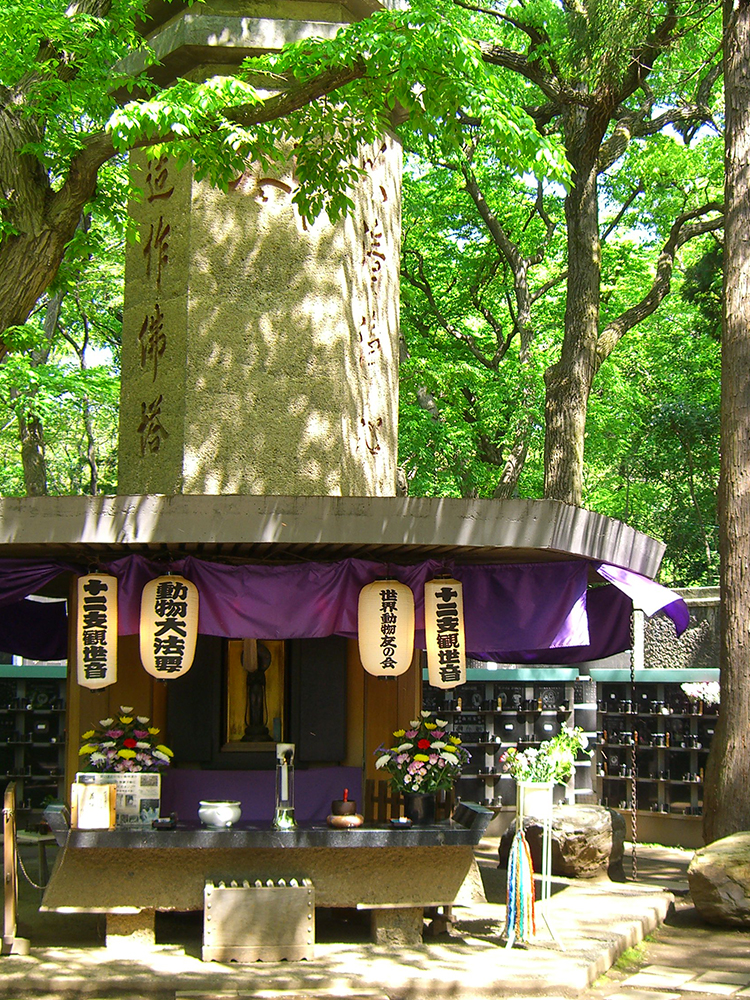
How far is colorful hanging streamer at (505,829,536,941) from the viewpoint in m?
9.17

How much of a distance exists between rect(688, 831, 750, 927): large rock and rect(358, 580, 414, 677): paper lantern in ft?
12.2

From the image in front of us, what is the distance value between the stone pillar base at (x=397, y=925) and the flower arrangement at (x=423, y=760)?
1.02 m

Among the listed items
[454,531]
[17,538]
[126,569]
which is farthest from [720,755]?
[17,538]

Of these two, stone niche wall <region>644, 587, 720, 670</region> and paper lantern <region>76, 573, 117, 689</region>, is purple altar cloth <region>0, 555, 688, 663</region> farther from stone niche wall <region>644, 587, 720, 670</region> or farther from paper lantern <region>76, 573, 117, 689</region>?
A: stone niche wall <region>644, 587, 720, 670</region>

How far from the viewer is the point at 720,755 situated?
39.5 ft

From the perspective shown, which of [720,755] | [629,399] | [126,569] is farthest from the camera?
[629,399]

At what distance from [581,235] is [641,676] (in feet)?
22.4

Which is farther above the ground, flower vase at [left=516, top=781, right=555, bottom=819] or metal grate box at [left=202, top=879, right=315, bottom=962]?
flower vase at [left=516, top=781, right=555, bottom=819]

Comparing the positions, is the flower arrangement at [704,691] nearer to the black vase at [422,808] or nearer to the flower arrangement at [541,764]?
the flower arrangement at [541,764]

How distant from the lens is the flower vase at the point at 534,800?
9.69 meters

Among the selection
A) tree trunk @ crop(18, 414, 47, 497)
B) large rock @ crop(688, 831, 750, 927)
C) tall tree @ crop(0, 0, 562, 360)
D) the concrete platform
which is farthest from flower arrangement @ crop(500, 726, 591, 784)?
tree trunk @ crop(18, 414, 47, 497)

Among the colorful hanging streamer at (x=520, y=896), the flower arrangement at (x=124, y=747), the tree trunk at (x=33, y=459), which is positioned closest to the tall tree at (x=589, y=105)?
the colorful hanging streamer at (x=520, y=896)

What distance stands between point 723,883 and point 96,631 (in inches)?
251

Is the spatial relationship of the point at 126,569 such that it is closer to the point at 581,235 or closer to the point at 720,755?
the point at 720,755
